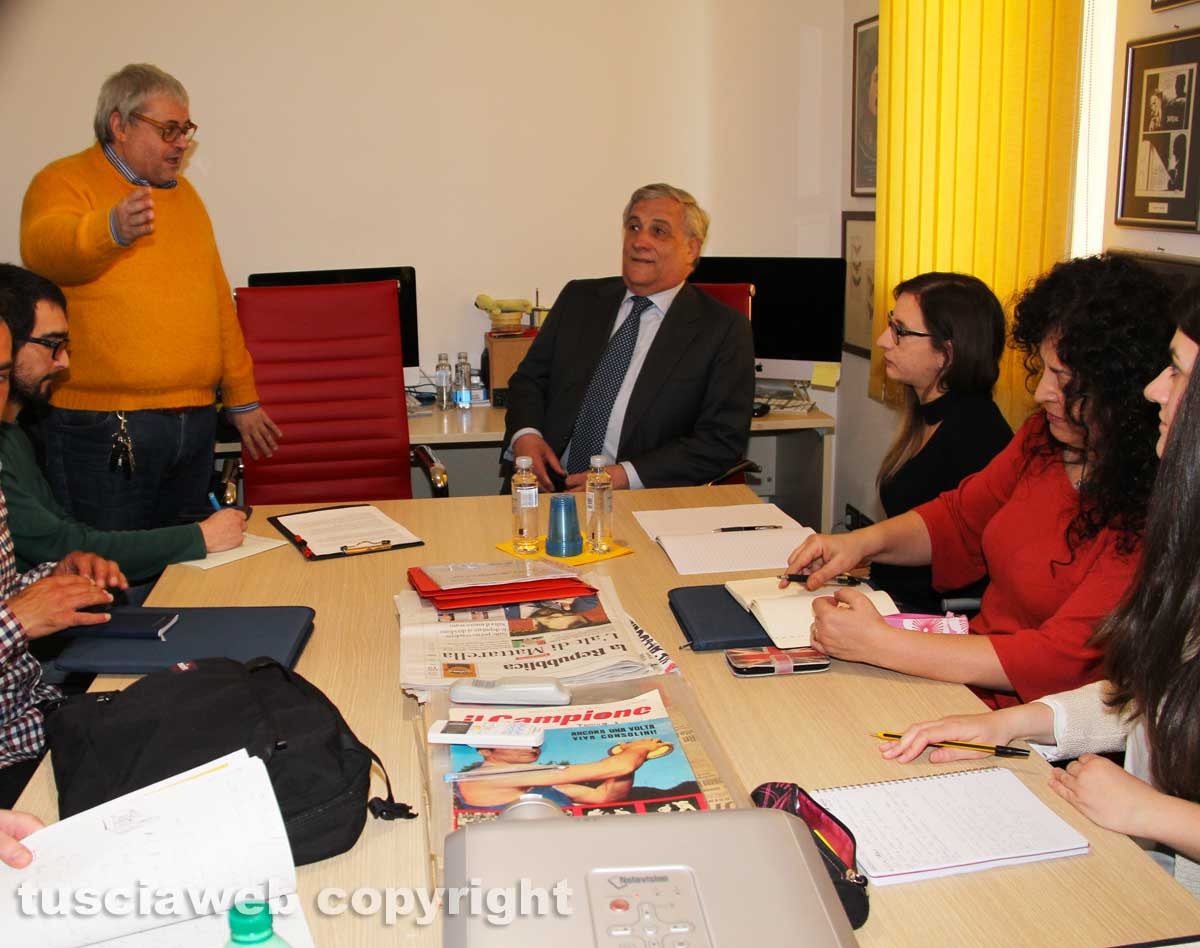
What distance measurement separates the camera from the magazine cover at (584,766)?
1.24 meters

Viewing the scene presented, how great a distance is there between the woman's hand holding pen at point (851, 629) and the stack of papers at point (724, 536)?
421 mm

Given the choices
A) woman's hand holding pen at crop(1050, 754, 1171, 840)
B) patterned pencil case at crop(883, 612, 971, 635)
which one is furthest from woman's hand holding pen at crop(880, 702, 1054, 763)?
patterned pencil case at crop(883, 612, 971, 635)

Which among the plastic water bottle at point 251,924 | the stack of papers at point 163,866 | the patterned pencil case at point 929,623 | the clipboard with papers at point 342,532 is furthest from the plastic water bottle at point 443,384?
the plastic water bottle at point 251,924

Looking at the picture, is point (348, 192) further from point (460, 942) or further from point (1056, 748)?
point (460, 942)

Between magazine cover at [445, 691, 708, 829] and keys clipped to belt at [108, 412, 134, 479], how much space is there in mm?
1957

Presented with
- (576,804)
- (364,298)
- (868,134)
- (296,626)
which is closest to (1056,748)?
(576,804)

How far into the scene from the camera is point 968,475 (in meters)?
2.53

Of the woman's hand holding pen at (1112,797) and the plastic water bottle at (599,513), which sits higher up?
the plastic water bottle at (599,513)

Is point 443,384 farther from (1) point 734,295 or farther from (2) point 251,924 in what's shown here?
(2) point 251,924

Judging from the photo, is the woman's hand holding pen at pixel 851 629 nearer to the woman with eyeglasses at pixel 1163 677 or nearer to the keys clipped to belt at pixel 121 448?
the woman with eyeglasses at pixel 1163 677

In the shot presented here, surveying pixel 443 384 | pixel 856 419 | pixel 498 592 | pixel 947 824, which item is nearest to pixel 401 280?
pixel 443 384

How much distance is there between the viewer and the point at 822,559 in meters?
2.04

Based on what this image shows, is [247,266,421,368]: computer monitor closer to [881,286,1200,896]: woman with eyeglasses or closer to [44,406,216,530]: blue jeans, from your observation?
[44,406,216,530]: blue jeans

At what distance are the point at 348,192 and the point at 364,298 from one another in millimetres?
1062
